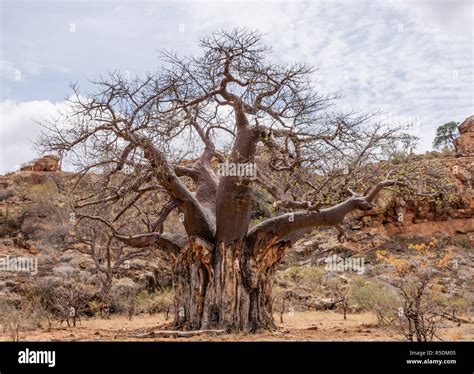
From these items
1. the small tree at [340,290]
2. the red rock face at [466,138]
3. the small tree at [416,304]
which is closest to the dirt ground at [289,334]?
the small tree at [416,304]

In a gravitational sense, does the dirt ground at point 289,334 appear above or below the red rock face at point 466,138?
below

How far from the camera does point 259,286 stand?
9367 millimetres

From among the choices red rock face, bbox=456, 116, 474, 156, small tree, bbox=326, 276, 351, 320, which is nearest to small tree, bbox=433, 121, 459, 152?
red rock face, bbox=456, 116, 474, 156

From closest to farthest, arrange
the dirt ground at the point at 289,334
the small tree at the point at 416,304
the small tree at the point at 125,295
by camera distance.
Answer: the small tree at the point at 416,304 < the dirt ground at the point at 289,334 < the small tree at the point at 125,295

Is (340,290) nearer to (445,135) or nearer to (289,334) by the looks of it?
(289,334)

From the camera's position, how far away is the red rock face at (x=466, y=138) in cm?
2455

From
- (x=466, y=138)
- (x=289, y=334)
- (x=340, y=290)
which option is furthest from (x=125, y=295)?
(x=466, y=138)

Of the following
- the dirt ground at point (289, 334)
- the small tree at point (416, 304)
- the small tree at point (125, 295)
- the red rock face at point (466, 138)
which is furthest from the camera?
the red rock face at point (466, 138)

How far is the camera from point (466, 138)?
25.2 m

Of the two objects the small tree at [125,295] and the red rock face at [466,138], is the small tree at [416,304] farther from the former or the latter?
the red rock face at [466,138]
